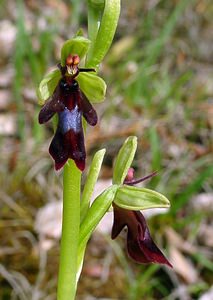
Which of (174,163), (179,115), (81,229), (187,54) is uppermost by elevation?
(187,54)

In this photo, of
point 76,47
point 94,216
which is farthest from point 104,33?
point 94,216

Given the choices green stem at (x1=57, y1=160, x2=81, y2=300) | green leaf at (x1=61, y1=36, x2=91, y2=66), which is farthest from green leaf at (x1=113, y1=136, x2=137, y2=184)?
green leaf at (x1=61, y1=36, x2=91, y2=66)

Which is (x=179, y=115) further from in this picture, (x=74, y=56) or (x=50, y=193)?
(x=74, y=56)

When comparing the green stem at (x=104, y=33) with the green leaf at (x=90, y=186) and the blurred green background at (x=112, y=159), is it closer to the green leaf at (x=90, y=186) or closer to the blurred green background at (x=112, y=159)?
the green leaf at (x=90, y=186)

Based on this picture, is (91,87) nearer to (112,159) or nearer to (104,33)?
(104,33)

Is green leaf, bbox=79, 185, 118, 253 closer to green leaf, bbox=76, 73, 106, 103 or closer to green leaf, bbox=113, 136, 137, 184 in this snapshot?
green leaf, bbox=113, 136, 137, 184

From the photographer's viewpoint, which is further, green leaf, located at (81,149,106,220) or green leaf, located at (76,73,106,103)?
green leaf, located at (81,149,106,220)

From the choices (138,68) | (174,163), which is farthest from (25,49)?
(174,163)
